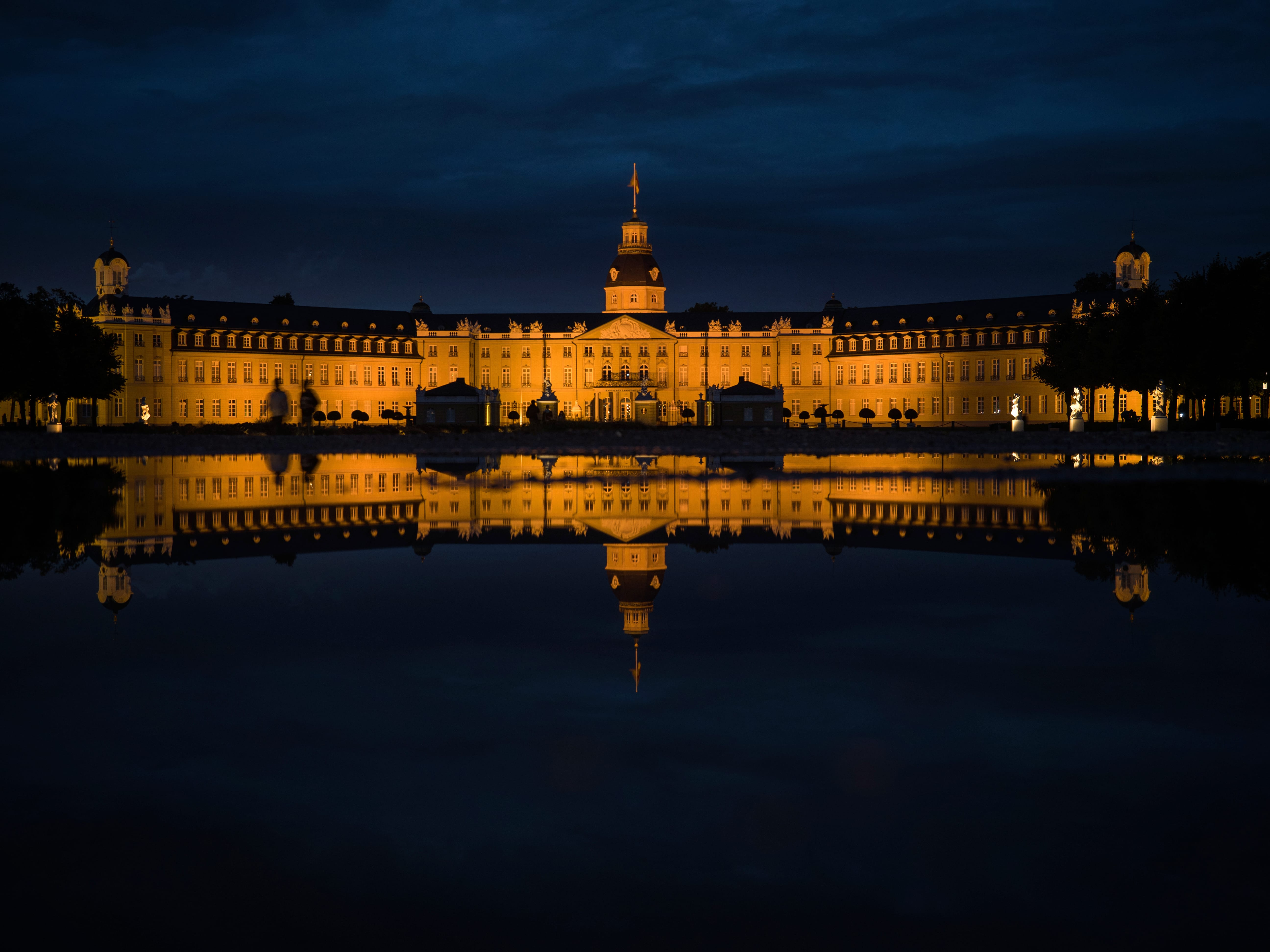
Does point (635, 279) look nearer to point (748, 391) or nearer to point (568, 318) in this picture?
point (568, 318)

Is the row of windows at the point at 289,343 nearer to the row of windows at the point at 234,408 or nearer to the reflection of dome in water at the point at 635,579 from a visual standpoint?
the row of windows at the point at 234,408

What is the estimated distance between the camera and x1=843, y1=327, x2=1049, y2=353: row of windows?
137 meters

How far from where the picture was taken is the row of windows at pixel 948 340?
450ft

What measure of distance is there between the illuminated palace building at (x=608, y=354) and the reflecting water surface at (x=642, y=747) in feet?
405

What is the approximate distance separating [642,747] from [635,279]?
518ft

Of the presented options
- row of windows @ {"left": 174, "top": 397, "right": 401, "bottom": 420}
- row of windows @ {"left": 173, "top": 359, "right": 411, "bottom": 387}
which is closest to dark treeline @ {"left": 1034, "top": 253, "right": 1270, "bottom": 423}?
row of windows @ {"left": 174, "top": 397, "right": 401, "bottom": 420}

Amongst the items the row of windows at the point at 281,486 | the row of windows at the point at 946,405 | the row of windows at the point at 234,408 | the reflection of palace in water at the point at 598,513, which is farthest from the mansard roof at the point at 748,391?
the row of windows at the point at 281,486

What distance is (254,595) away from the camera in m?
11.3

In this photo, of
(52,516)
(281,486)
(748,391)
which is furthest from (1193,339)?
(52,516)

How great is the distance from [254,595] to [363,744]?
548 cm

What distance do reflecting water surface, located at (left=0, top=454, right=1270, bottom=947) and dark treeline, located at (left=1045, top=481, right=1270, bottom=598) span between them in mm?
173

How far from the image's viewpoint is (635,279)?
531 feet

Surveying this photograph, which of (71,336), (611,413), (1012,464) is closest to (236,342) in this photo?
(611,413)

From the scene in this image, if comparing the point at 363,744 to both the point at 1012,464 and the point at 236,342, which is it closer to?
the point at 1012,464
